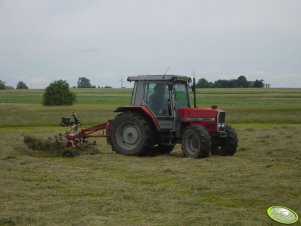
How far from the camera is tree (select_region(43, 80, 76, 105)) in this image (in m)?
58.7

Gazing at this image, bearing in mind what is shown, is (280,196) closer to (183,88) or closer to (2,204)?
(2,204)

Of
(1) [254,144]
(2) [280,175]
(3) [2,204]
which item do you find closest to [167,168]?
(2) [280,175]

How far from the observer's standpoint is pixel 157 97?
586 inches

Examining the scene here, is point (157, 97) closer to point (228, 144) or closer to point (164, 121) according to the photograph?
point (164, 121)

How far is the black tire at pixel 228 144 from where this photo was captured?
14820 millimetres

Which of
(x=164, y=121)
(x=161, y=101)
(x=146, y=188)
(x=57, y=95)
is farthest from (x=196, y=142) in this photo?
(x=57, y=95)

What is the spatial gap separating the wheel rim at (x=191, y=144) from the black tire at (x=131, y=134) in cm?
105

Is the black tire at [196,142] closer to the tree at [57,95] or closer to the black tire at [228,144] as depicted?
the black tire at [228,144]

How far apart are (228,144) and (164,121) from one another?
6.06 ft

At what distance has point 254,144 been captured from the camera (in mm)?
17969

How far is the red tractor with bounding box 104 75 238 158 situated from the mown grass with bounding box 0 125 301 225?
525 millimetres

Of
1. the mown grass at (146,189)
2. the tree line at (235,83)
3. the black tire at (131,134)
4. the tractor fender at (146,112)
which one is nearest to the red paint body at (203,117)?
the tractor fender at (146,112)

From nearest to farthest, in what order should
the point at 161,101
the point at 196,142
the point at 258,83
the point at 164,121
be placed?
the point at 196,142, the point at 164,121, the point at 161,101, the point at 258,83

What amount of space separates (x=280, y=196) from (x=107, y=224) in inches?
124
